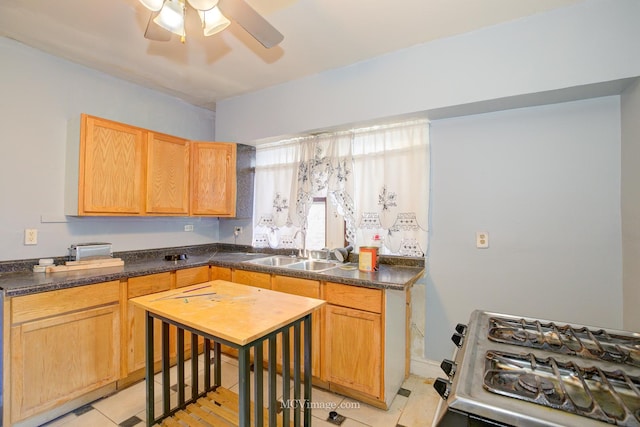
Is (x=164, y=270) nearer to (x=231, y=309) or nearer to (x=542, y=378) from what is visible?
(x=231, y=309)

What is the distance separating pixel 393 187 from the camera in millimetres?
2502

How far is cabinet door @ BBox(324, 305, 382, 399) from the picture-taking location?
1.97 metres

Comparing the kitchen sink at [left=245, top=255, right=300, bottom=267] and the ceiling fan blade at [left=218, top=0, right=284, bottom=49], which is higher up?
the ceiling fan blade at [left=218, top=0, right=284, bottom=49]

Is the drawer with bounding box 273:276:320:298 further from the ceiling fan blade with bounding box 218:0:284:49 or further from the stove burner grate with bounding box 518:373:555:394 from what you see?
the ceiling fan blade with bounding box 218:0:284:49

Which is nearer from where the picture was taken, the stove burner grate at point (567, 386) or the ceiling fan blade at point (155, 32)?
the stove burner grate at point (567, 386)

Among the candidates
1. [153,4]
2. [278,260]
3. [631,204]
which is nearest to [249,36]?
[153,4]

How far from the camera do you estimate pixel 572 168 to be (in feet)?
6.29

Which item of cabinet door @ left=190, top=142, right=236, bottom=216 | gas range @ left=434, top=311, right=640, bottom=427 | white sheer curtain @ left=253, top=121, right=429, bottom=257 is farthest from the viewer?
cabinet door @ left=190, top=142, right=236, bottom=216

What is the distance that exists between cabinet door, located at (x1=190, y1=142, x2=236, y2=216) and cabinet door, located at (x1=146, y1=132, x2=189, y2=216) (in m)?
0.08

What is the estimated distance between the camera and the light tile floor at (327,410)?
1854mm

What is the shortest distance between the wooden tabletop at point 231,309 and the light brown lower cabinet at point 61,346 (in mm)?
673

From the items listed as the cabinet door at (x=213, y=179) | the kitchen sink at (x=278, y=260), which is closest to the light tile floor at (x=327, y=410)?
the kitchen sink at (x=278, y=260)

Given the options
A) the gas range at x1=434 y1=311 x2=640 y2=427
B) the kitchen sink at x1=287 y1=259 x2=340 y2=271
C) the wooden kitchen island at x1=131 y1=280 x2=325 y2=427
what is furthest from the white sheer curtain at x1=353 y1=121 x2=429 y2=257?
the gas range at x1=434 y1=311 x2=640 y2=427

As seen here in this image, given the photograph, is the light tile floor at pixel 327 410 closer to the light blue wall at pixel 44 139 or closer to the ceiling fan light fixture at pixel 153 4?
the light blue wall at pixel 44 139
